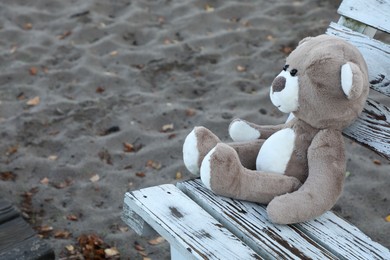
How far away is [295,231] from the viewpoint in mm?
2096

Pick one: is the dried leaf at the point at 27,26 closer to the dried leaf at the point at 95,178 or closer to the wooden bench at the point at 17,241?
the dried leaf at the point at 95,178

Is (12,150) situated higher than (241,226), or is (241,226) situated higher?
(241,226)

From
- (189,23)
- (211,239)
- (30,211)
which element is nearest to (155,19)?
(189,23)

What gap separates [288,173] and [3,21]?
3054 millimetres

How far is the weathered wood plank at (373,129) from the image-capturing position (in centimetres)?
235

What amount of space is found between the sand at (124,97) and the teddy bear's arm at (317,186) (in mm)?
1031

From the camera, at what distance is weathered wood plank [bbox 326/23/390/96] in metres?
2.42

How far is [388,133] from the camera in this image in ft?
7.71

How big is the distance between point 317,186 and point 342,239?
17 centimetres

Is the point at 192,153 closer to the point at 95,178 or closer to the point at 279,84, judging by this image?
the point at 279,84

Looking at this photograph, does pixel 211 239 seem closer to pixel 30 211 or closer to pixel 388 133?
pixel 388 133

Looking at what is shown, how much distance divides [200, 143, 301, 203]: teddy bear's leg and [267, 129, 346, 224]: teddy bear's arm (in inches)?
2.2

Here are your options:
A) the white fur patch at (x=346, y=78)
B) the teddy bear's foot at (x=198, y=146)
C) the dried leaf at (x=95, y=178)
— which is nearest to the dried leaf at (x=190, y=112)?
the dried leaf at (x=95, y=178)

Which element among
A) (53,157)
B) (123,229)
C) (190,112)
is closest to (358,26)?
(123,229)
